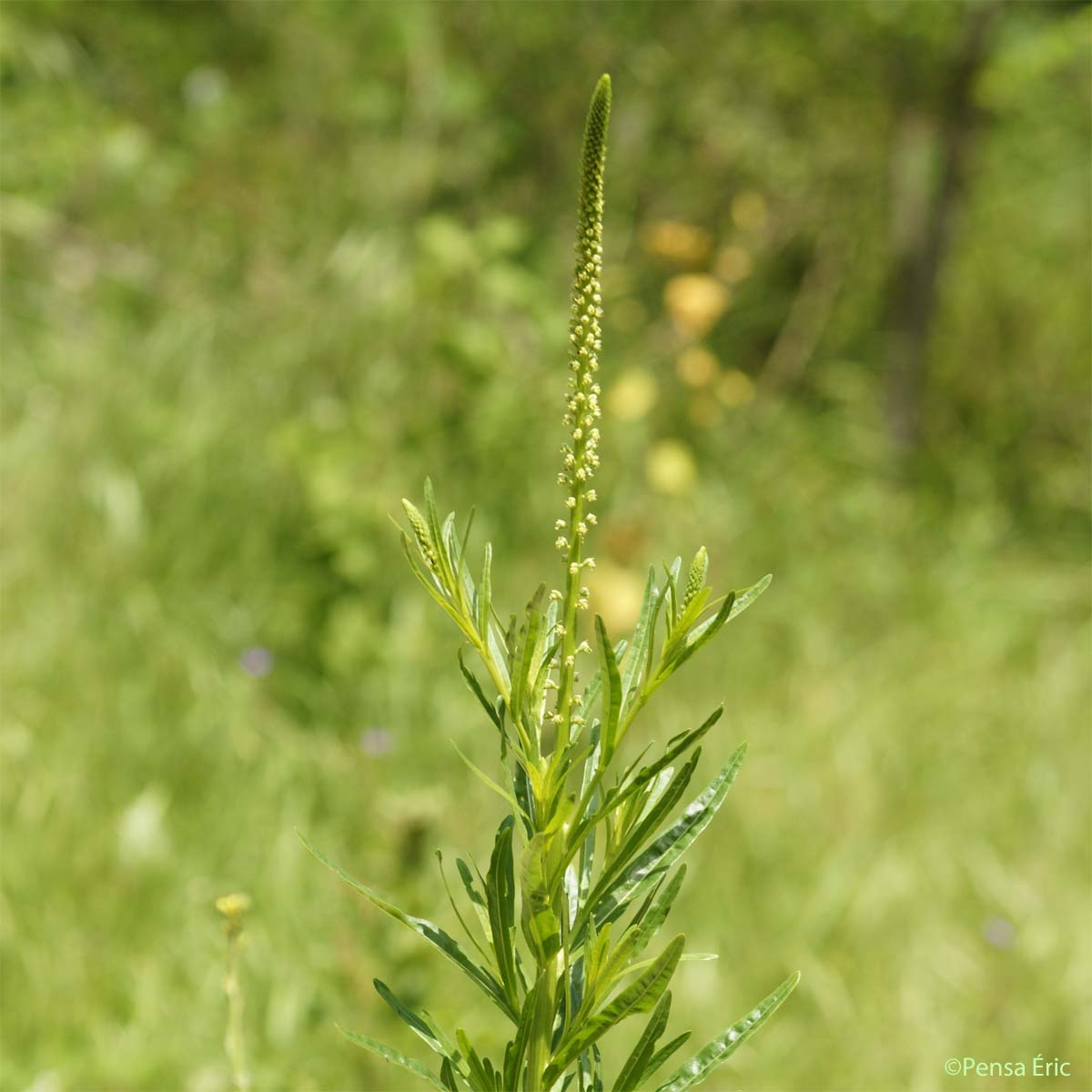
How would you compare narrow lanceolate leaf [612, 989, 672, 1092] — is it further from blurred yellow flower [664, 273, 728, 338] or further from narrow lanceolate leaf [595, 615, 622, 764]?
blurred yellow flower [664, 273, 728, 338]

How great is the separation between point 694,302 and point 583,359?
3.67 m

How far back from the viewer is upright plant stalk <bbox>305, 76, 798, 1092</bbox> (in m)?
0.59

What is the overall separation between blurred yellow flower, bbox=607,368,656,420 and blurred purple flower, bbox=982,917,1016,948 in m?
1.92

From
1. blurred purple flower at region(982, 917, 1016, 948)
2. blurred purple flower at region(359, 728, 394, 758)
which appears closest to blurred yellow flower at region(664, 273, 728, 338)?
blurred purple flower at region(359, 728, 394, 758)

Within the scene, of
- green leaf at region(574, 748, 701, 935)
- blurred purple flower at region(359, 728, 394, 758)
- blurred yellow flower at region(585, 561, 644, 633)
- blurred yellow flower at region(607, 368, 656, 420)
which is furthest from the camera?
blurred yellow flower at region(607, 368, 656, 420)

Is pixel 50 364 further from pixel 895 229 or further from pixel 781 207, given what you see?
pixel 895 229

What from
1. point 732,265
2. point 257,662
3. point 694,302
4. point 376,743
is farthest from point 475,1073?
point 732,265

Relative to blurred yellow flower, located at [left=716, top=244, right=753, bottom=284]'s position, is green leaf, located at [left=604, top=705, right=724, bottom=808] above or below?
below

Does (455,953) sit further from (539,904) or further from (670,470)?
(670,470)

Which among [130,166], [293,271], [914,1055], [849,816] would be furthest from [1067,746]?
[130,166]

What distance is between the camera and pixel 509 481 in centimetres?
380

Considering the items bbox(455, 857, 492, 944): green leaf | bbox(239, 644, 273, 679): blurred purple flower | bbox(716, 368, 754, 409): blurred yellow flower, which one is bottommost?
bbox(455, 857, 492, 944): green leaf

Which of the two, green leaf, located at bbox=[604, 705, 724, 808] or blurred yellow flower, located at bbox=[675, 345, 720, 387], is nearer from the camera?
green leaf, located at bbox=[604, 705, 724, 808]

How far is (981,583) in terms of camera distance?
4324 mm
